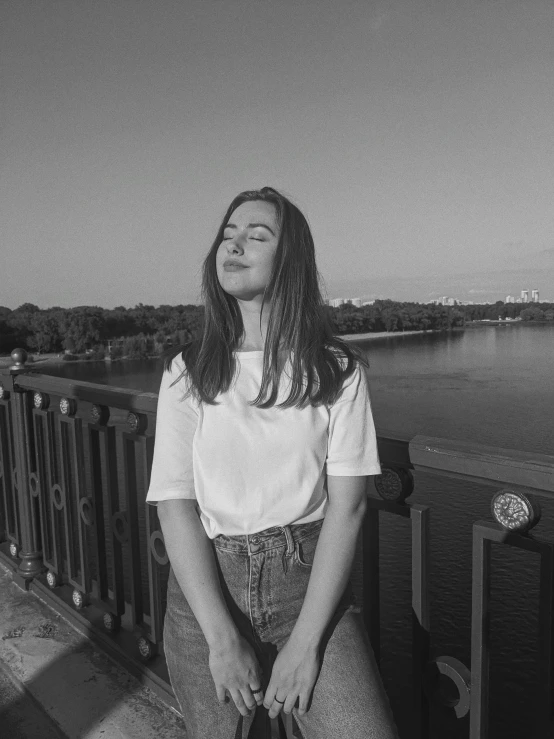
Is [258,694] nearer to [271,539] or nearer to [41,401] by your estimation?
[271,539]

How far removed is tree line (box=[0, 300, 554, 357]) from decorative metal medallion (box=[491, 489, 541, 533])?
40022mm

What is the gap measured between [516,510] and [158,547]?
47.6 inches

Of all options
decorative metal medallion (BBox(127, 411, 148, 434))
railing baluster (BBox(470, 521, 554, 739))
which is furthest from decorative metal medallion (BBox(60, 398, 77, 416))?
railing baluster (BBox(470, 521, 554, 739))

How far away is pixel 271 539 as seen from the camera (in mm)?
1270

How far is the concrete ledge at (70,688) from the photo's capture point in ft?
6.19

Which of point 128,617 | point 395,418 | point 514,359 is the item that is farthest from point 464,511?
point 514,359

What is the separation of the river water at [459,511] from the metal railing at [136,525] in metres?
0.11

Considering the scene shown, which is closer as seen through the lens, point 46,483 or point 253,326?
point 253,326

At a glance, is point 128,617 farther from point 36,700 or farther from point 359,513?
point 359,513

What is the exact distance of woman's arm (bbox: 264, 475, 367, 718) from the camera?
47.3 inches

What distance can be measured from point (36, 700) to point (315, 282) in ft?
5.42

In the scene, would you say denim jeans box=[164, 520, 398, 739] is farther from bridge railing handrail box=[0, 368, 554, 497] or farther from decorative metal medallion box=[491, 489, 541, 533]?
decorative metal medallion box=[491, 489, 541, 533]

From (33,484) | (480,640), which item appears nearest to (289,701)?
(480,640)

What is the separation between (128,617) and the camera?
2.26 m
